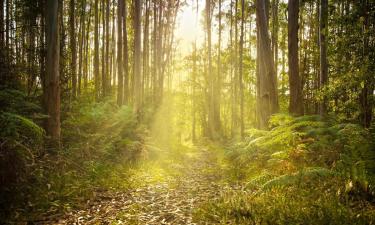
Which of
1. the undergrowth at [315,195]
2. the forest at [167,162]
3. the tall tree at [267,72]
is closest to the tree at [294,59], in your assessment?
the forest at [167,162]

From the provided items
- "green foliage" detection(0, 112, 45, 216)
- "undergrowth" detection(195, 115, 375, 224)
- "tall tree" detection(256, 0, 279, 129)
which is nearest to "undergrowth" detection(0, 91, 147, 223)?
"green foliage" detection(0, 112, 45, 216)

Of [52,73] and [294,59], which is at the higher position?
[294,59]

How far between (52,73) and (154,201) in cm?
438

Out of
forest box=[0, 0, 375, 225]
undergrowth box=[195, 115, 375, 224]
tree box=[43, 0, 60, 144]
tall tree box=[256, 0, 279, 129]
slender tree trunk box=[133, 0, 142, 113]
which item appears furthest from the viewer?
slender tree trunk box=[133, 0, 142, 113]

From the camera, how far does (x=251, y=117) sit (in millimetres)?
41562

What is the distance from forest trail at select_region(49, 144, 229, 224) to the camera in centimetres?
478

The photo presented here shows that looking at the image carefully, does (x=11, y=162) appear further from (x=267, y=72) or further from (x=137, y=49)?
(x=137, y=49)

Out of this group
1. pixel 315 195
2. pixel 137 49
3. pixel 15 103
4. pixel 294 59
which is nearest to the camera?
Result: pixel 315 195

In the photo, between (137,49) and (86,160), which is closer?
(86,160)

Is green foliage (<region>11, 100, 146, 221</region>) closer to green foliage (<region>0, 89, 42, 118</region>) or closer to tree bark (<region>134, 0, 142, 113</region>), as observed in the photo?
green foliage (<region>0, 89, 42, 118</region>)

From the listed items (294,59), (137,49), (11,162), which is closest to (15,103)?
(11,162)

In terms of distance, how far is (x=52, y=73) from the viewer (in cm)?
768

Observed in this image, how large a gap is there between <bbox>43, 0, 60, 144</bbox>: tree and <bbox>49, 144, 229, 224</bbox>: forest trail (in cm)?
248

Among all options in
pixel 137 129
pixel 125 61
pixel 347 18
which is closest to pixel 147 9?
pixel 125 61
